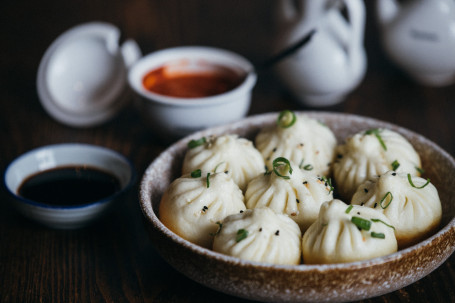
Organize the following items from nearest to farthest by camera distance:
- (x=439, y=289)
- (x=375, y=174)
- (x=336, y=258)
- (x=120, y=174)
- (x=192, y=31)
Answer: (x=336, y=258)
(x=439, y=289)
(x=375, y=174)
(x=120, y=174)
(x=192, y=31)

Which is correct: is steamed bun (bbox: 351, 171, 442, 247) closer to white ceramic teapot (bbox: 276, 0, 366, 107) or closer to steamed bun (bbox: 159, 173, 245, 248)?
steamed bun (bbox: 159, 173, 245, 248)

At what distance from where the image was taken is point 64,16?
2.85m

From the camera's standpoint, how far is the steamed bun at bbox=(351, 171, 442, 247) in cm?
118

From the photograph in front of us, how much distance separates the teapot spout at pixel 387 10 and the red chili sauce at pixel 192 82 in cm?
69

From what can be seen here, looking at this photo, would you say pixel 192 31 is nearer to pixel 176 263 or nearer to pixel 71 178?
pixel 71 178

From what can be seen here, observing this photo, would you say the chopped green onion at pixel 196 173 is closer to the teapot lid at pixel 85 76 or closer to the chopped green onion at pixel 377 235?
the chopped green onion at pixel 377 235

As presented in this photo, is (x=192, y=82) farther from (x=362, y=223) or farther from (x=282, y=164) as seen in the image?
(x=362, y=223)

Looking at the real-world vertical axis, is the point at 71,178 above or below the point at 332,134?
below

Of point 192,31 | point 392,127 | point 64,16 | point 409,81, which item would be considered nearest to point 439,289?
point 392,127

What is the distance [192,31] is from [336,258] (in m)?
2.00

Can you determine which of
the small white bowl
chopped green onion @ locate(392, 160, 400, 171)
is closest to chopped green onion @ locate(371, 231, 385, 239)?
chopped green onion @ locate(392, 160, 400, 171)

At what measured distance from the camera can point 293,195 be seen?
1241 millimetres

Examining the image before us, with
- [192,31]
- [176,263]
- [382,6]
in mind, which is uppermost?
[382,6]

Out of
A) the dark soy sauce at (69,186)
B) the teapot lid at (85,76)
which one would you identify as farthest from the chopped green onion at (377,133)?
the teapot lid at (85,76)
